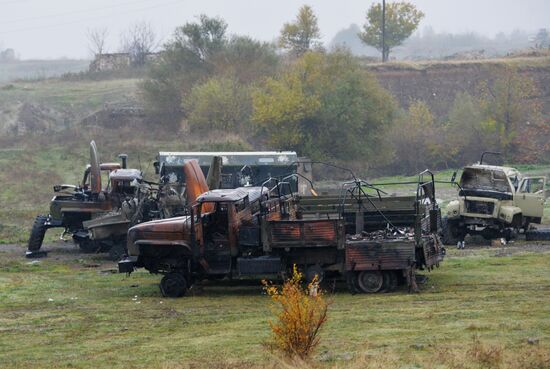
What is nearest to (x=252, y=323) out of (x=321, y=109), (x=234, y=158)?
(x=234, y=158)

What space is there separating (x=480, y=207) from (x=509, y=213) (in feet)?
2.95

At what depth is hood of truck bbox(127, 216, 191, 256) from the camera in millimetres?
20812

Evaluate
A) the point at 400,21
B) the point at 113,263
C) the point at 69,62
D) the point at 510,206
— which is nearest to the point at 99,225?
the point at 113,263

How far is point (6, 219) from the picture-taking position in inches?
1534

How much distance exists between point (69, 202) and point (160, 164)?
17.4 feet

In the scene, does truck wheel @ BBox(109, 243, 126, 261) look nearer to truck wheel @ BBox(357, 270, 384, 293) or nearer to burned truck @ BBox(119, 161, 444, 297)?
burned truck @ BBox(119, 161, 444, 297)

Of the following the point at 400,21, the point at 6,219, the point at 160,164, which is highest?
the point at 400,21

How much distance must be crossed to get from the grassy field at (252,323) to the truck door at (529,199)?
4.97 metres

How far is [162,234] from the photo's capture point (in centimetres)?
2089

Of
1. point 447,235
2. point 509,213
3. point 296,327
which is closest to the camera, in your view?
point 296,327

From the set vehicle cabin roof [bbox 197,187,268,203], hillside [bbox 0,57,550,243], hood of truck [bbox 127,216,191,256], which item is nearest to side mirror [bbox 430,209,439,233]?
vehicle cabin roof [bbox 197,187,268,203]

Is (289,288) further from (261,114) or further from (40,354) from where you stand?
(261,114)

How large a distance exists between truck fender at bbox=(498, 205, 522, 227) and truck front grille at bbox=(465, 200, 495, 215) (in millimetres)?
273

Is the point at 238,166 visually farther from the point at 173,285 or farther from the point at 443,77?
the point at 443,77
